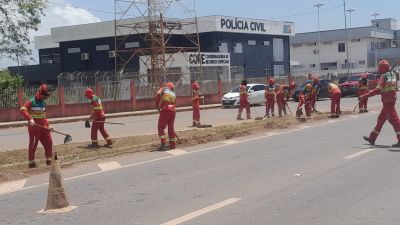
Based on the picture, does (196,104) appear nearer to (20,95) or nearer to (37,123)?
(37,123)

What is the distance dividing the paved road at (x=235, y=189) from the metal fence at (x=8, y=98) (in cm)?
1984

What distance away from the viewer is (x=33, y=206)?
8039mm

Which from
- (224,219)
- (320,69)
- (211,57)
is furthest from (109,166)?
(320,69)

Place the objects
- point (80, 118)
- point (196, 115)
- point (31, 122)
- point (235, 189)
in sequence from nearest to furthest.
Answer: point (235, 189)
point (31, 122)
point (196, 115)
point (80, 118)

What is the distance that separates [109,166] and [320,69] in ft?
253

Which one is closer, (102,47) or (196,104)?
(196,104)

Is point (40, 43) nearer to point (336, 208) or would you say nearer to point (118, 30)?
point (118, 30)

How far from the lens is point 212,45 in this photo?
178ft

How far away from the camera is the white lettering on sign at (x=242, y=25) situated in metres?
54.2

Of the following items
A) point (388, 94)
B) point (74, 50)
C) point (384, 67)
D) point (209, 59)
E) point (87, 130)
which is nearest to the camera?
point (388, 94)

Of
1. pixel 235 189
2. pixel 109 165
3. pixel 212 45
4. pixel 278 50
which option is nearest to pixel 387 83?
pixel 235 189

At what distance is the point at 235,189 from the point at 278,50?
5616cm

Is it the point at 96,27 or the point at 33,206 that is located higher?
the point at 96,27

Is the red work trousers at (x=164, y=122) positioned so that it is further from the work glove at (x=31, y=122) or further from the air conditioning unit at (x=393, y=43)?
the air conditioning unit at (x=393, y=43)
